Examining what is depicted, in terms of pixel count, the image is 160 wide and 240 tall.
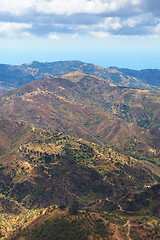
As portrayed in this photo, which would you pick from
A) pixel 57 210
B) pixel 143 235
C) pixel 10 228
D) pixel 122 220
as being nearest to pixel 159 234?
pixel 143 235

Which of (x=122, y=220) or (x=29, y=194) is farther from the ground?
(x=122, y=220)

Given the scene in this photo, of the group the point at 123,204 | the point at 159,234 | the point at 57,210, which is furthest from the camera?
the point at 123,204

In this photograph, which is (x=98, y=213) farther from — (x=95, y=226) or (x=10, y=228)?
(x=10, y=228)

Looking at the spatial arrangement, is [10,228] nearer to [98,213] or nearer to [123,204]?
[98,213]

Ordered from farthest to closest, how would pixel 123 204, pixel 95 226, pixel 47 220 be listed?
pixel 123 204
pixel 47 220
pixel 95 226

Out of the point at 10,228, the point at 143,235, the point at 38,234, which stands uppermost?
the point at 143,235

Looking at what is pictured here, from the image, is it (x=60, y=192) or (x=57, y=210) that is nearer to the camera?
(x=57, y=210)

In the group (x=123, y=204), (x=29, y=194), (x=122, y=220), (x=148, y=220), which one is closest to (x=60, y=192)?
(x=29, y=194)

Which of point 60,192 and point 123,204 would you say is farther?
point 60,192

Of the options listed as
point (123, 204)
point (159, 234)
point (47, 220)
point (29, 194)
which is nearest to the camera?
point (159, 234)
